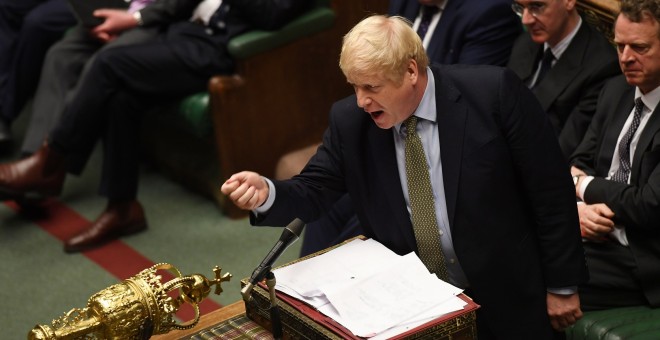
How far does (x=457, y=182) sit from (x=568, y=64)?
42.4 inches

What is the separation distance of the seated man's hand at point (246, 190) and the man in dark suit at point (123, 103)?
1.87 meters

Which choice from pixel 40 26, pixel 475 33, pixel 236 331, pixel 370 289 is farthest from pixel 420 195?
pixel 40 26

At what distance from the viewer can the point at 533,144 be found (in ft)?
7.75

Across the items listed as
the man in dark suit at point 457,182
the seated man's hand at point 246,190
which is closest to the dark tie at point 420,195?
the man in dark suit at point 457,182

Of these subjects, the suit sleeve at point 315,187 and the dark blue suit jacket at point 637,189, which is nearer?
the suit sleeve at point 315,187

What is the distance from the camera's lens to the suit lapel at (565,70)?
10.8ft

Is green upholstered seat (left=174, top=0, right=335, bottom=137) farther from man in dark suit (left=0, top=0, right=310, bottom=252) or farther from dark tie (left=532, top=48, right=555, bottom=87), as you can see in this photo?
dark tie (left=532, top=48, right=555, bottom=87)

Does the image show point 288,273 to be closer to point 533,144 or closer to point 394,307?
point 394,307

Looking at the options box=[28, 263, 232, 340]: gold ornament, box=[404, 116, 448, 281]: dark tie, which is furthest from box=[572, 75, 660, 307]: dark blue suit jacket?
box=[28, 263, 232, 340]: gold ornament

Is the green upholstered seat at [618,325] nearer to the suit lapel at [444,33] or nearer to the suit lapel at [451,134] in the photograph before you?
the suit lapel at [451,134]

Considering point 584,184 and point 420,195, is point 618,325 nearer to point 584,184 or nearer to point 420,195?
point 584,184

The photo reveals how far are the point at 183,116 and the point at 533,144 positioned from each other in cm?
224

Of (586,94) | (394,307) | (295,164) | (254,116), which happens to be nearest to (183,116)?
(254,116)

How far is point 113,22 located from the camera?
14.8 feet
